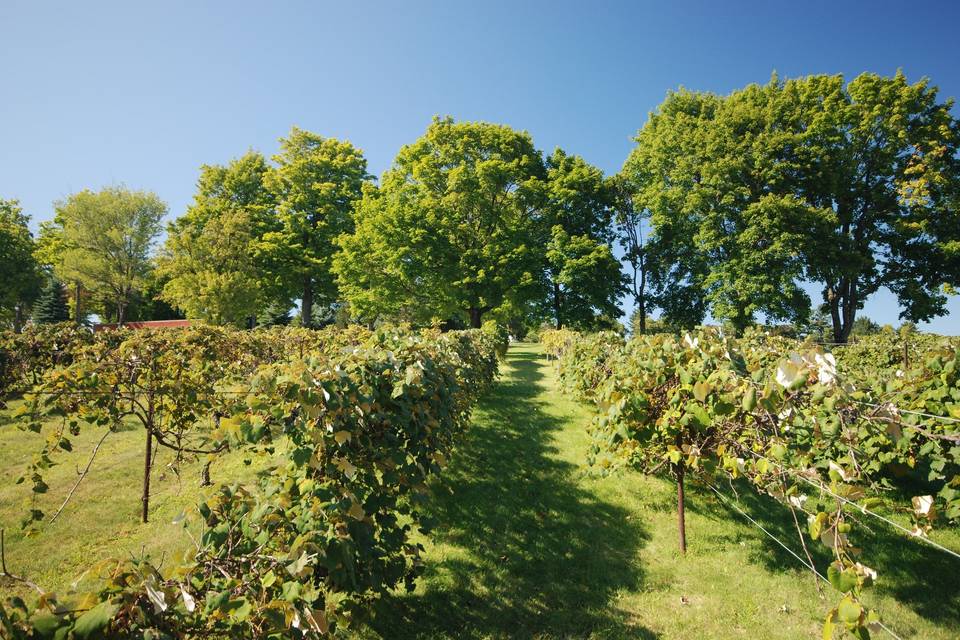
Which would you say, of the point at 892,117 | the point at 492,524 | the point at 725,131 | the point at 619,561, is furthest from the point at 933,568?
the point at 892,117

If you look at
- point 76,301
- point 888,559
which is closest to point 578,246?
point 888,559

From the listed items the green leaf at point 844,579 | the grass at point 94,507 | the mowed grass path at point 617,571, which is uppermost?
the green leaf at point 844,579

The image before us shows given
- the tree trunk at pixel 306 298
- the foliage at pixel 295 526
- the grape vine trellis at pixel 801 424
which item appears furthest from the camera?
the tree trunk at pixel 306 298

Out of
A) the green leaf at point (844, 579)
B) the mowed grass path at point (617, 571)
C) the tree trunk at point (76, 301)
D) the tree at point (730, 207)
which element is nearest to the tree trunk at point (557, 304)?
the tree at point (730, 207)

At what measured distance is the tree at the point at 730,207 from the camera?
18.7m

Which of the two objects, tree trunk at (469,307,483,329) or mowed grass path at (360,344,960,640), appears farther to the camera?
tree trunk at (469,307,483,329)

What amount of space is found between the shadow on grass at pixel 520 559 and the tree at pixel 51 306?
52564 millimetres

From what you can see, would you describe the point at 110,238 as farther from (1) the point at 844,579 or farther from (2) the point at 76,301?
(1) the point at 844,579

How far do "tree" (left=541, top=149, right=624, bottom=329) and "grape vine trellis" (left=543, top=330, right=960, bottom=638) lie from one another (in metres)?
16.3

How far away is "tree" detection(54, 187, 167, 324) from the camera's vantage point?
28531mm

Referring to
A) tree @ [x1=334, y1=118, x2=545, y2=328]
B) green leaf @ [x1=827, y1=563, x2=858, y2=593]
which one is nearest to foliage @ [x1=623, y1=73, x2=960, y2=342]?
tree @ [x1=334, y1=118, x2=545, y2=328]

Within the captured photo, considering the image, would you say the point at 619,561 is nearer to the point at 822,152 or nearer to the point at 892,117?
the point at 822,152

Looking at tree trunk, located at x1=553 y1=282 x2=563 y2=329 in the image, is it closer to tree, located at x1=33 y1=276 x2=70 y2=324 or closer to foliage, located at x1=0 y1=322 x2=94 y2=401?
foliage, located at x1=0 y1=322 x2=94 y2=401

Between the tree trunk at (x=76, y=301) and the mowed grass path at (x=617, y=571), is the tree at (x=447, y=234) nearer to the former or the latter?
the mowed grass path at (x=617, y=571)
